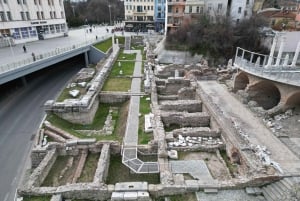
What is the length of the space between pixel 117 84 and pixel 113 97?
7.87 ft

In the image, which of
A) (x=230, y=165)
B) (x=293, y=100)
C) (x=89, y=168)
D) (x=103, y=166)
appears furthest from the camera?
(x=293, y=100)

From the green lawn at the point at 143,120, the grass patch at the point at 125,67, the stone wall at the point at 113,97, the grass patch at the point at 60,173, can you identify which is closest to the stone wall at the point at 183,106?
the green lawn at the point at 143,120

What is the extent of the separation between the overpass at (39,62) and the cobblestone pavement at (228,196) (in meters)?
16.3

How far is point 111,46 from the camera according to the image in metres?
34.5

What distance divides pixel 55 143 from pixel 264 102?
14.5 m

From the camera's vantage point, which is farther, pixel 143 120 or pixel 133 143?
pixel 143 120

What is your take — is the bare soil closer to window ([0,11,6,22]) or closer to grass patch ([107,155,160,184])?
grass patch ([107,155,160,184])

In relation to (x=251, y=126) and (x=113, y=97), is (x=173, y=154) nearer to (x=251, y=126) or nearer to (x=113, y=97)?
(x=251, y=126)

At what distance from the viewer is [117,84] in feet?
64.1

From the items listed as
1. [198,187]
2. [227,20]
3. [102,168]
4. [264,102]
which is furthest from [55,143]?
[227,20]

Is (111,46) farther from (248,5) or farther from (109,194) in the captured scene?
(109,194)

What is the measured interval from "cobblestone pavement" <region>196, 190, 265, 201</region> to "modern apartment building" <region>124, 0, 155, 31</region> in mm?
45590

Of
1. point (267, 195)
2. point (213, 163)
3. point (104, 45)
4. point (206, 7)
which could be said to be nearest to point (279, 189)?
point (267, 195)

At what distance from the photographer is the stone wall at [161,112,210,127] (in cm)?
1363
